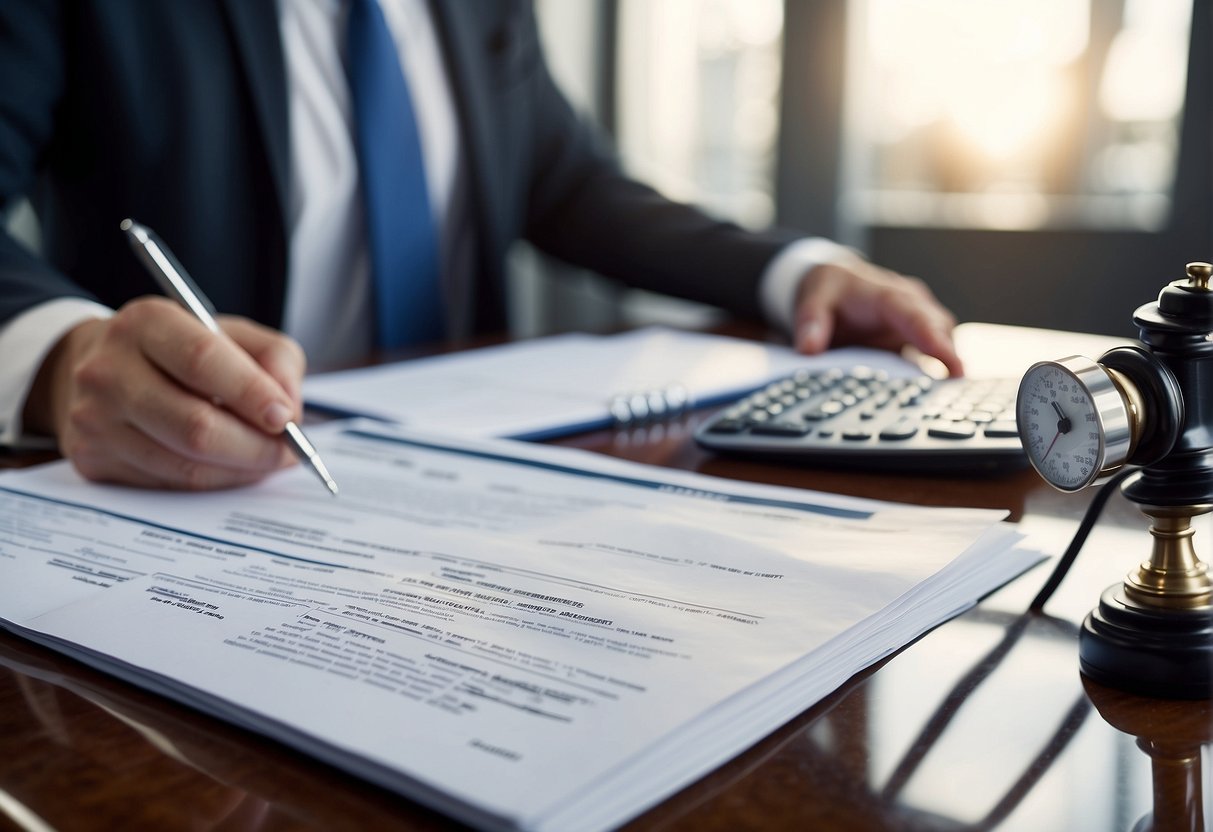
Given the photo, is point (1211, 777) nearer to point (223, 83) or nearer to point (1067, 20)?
point (223, 83)

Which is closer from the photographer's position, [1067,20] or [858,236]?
[1067,20]

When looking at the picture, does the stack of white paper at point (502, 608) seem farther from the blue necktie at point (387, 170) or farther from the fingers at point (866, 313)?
the blue necktie at point (387, 170)

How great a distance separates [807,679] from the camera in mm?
309

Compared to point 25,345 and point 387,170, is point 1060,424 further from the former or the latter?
point 387,170

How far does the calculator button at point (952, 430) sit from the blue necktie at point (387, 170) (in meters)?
0.67

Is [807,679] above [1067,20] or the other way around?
the other way around

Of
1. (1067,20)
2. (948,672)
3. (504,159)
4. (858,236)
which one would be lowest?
(858,236)

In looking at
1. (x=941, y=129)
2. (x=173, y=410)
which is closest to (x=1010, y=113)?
(x=941, y=129)

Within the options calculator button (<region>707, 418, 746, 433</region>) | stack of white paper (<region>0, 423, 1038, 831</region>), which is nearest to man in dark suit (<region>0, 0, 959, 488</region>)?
stack of white paper (<region>0, 423, 1038, 831</region>)

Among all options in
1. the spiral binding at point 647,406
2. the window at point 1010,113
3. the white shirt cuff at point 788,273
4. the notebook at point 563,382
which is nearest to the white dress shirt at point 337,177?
the white shirt cuff at point 788,273

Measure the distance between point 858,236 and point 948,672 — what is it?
8.11ft

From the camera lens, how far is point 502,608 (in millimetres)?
352

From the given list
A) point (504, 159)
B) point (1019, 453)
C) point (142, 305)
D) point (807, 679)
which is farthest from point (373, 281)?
point (807, 679)

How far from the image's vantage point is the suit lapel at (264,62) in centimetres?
98
